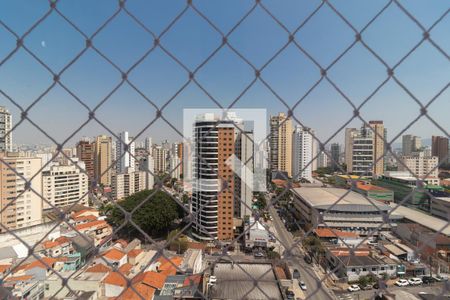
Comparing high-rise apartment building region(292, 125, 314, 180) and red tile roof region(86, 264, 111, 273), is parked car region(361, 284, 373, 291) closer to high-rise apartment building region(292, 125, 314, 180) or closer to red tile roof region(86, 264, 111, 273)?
high-rise apartment building region(292, 125, 314, 180)

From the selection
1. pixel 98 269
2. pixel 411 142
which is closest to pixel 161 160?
pixel 98 269

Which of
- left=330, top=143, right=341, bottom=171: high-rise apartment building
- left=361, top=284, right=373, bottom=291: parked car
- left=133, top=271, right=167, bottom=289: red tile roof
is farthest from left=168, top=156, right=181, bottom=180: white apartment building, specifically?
left=361, top=284, right=373, bottom=291: parked car

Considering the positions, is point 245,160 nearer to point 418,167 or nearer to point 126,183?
point 418,167

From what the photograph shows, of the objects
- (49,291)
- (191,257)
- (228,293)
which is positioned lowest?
(191,257)

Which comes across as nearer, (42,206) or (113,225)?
(42,206)

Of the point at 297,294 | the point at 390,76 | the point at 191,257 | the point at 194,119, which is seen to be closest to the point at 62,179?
the point at 191,257

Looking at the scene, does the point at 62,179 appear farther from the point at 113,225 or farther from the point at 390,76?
the point at 390,76

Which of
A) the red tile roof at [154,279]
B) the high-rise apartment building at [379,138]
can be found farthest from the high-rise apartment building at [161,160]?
the high-rise apartment building at [379,138]

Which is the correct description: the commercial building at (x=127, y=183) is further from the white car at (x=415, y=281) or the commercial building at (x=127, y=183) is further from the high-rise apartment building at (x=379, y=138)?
the high-rise apartment building at (x=379, y=138)
